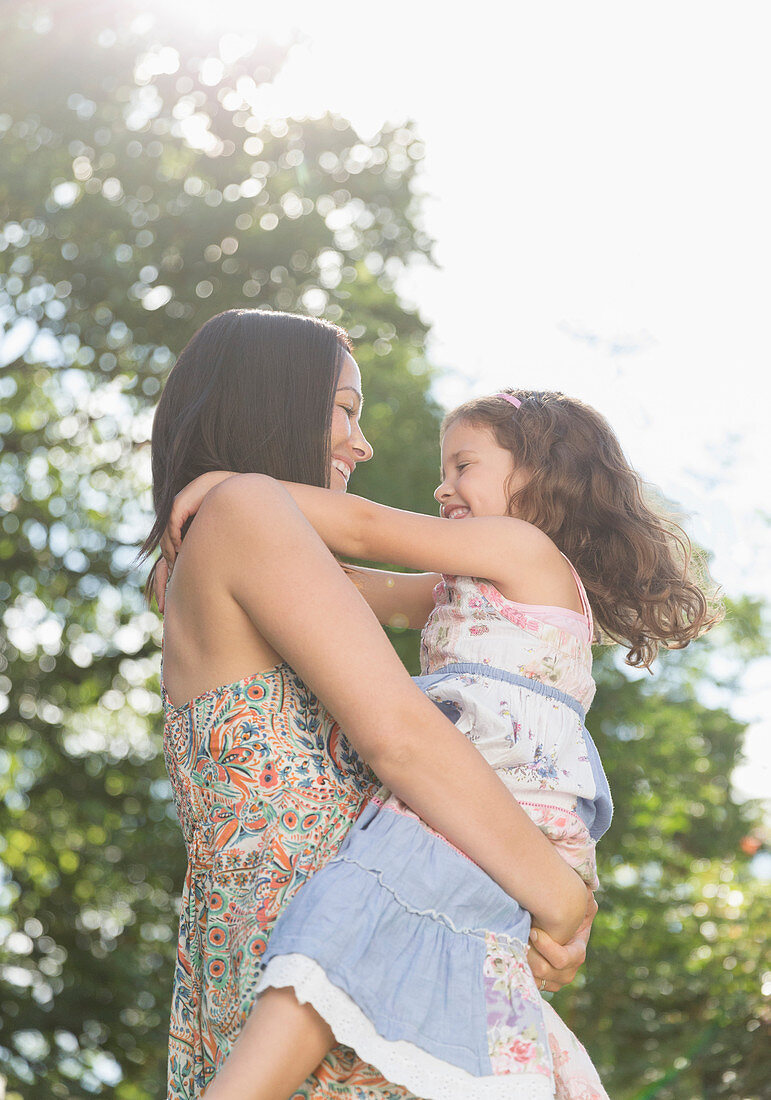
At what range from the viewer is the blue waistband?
196 cm

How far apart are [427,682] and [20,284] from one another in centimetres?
749

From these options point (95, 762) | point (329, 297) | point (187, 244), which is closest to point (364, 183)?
point (329, 297)

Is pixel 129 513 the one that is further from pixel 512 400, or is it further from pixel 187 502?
pixel 187 502

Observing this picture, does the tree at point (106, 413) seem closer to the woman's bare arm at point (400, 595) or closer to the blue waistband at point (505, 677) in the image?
the woman's bare arm at point (400, 595)

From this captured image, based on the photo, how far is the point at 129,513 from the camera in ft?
30.0

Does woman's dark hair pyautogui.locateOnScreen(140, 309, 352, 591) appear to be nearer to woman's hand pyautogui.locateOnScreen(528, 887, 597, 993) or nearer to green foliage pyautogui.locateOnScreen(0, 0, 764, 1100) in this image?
woman's hand pyautogui.locateOnScreen(528, 887, 597, 993)

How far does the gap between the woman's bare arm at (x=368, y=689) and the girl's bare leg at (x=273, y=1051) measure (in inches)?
13.1

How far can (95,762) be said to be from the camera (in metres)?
8.86

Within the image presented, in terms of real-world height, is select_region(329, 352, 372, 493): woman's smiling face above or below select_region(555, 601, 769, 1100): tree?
above

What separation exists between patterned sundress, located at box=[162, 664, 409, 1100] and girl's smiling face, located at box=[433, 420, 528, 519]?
0.68 metres

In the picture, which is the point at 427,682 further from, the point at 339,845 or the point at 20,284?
the point at 20,284

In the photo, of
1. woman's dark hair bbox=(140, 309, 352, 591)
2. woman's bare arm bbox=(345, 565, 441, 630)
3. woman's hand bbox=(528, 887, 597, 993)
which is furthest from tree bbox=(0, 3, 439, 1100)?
woman's hand bbox=(528, 887, 597, 993)

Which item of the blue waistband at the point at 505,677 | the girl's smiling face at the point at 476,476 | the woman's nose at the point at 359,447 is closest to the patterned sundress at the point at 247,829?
the blue waistband at the point at 505,677

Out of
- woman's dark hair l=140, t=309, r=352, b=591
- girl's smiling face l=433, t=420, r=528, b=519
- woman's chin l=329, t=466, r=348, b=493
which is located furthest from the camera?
girl's smiling face l=433, t=420, r=528, b=519
